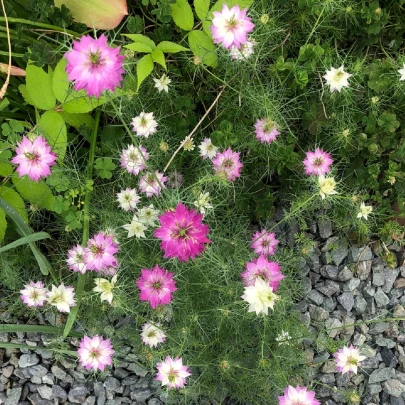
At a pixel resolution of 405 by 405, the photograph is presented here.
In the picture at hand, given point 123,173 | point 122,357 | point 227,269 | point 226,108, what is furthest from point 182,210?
point 122,357

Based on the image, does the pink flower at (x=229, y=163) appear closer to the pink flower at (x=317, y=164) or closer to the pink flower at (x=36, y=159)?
the pink flower at (x=317, y=164)

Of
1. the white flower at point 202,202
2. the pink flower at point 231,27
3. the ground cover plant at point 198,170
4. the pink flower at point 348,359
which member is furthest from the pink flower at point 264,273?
the pink flower at point 231,27

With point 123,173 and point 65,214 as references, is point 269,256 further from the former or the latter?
point 65,214

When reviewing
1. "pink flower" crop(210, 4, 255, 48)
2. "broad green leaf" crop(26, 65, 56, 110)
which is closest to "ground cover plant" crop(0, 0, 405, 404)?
"broad green leaf" crop(26, 65, 56, 110)

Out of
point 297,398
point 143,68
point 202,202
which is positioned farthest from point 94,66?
point 297,398

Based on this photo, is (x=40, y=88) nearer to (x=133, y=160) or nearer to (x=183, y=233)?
(x=133, y=160)

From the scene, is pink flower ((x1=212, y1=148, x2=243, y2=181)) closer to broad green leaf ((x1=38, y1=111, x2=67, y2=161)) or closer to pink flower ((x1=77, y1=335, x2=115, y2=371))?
broad green leaf ((x1=38, y1=111, x2=67, y2=161))
